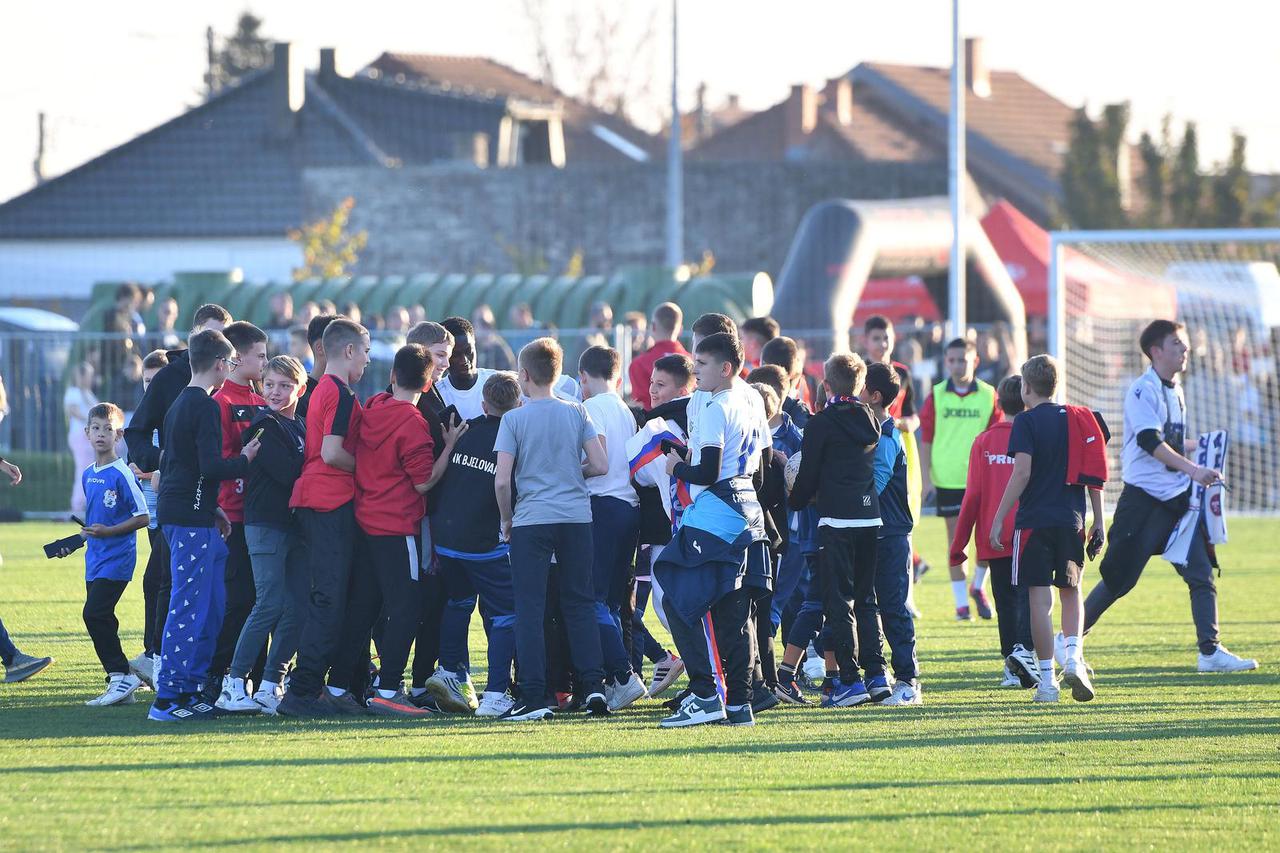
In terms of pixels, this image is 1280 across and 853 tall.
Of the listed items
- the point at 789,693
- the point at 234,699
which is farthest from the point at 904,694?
the point at 234,699

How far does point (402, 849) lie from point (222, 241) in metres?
49.8

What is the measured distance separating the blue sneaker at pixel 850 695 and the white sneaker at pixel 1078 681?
3.35 feet

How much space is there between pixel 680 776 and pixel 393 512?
2.25 metres

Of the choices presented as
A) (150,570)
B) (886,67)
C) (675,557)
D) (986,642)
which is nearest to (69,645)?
(150,570)

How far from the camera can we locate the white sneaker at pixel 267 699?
909 centimetres

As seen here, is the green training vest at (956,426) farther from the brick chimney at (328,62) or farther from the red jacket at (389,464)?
the brick chimney at (328,62)

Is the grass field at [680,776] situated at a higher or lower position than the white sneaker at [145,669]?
lower

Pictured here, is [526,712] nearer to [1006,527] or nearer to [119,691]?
[119,691]

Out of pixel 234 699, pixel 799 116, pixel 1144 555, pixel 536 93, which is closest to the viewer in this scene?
pixel 234 699

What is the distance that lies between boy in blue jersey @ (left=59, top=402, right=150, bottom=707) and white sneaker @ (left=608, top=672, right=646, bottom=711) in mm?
2432

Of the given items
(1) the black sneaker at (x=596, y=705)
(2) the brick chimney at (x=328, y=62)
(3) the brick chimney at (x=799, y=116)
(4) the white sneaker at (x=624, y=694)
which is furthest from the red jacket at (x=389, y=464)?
(3) the brick chimney at (x=799, y=116)

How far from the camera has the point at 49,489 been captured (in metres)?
21.7

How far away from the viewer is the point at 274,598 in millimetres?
9031

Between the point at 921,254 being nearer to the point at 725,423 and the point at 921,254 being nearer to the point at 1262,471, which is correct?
the point at 1262,471
